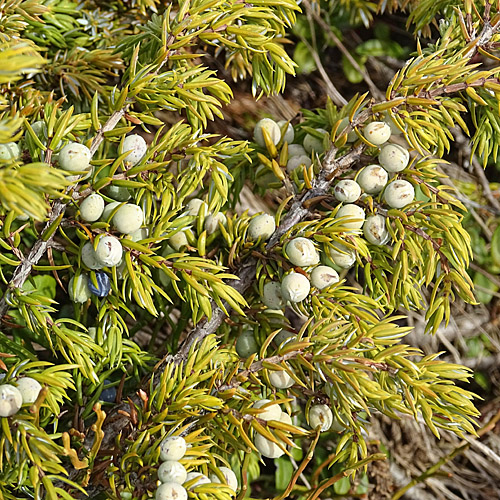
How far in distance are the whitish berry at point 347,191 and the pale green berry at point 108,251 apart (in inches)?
10.8

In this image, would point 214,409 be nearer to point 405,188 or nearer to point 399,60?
point 405,188

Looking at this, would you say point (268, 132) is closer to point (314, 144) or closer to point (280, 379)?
point (314, 144)

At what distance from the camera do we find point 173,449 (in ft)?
1.94

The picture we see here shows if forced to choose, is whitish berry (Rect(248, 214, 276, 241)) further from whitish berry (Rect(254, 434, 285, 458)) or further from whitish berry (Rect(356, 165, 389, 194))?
whitish berry (Rect(254, 434, 285, 458))

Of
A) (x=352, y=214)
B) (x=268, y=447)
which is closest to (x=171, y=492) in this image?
(x=268, y=447)

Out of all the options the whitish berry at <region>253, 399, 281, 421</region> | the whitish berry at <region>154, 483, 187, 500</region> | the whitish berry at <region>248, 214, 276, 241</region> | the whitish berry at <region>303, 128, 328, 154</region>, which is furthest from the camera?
the whitish berry at <region>303, 128, 328, 154</region>

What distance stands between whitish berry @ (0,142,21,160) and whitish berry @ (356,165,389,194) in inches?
16.0

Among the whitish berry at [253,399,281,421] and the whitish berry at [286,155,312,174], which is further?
the whitish berry at [286,155,312,174]

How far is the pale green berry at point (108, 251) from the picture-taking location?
63cm

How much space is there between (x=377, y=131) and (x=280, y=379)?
0.32m

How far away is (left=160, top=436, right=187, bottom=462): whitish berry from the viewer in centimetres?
59

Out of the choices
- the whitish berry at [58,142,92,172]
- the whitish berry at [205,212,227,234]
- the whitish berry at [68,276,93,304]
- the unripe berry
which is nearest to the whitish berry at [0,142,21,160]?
the whitish berry at [58,142,92,172]

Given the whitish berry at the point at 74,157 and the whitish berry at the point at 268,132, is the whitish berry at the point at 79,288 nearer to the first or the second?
the whitish berry at the point at 74,157

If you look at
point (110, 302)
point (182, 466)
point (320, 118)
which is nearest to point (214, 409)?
point (182, 466)
